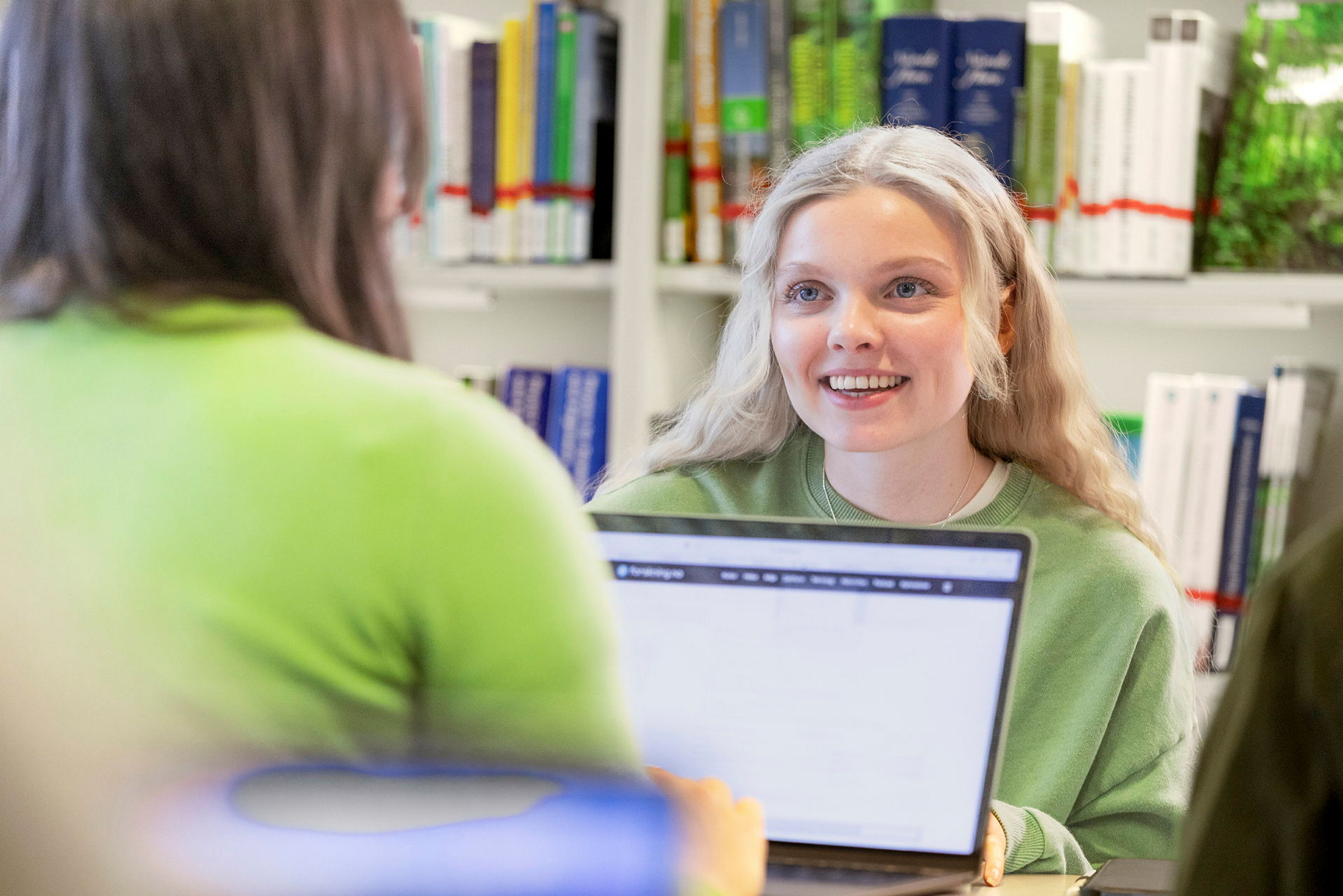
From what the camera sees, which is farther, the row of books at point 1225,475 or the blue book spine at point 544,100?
the blue book spine at point 544,100

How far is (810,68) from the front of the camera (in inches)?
73.6

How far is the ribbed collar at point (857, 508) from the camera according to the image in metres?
1.41

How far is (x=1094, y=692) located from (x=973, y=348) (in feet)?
1.19

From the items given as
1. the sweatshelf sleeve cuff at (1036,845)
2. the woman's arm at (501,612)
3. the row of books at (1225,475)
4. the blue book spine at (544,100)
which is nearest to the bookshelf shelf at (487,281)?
the blue book spine at (544,100)

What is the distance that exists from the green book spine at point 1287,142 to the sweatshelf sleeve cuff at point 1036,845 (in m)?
0.98

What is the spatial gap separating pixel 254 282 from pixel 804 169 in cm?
95

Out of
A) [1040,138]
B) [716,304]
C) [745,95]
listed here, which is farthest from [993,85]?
[716,304]

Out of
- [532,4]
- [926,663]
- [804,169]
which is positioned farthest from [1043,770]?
[532,4]

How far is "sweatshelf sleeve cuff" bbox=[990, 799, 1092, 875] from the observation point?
102cm

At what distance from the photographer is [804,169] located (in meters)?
1.46

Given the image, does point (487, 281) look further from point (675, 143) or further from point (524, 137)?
point (675, 143)

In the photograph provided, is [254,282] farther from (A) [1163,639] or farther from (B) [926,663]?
(A) [1163,639]

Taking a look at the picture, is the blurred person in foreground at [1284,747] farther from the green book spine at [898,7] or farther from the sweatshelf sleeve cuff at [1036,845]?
the green book spine at [898,7]

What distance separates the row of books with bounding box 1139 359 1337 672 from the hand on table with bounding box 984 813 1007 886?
0.84 metres
